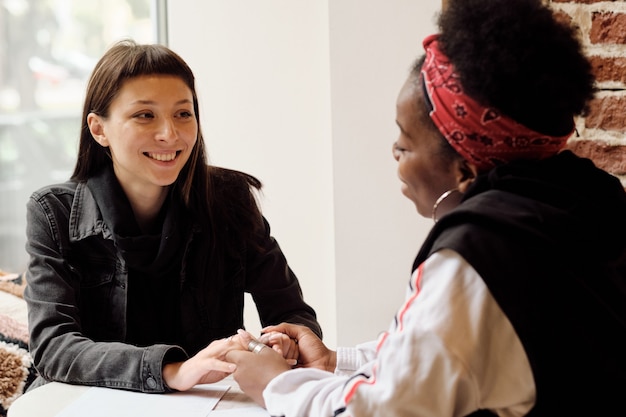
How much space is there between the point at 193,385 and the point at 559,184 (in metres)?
0.67

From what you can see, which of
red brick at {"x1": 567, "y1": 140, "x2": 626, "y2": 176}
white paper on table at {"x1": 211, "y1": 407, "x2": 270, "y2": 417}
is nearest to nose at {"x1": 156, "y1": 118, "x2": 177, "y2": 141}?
white paper on table at {"x1": 211, "y1": 407, "x2": 270, "y2": 417}

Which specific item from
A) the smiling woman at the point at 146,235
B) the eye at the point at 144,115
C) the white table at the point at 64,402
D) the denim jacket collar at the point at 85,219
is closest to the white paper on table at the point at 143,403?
the white table at the point at 64,402

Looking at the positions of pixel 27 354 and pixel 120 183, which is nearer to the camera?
pixel 120 183

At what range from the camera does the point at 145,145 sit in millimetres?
1652

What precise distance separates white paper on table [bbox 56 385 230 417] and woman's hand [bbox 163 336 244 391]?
0.02 metres

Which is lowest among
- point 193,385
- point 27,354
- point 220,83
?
point 27,354

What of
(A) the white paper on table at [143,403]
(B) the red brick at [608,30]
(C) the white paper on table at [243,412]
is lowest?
(A) the white paper on table at [143,403]

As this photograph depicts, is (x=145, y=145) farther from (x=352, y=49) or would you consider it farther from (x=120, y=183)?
(x=352, y=49)

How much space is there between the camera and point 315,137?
2.70 metres

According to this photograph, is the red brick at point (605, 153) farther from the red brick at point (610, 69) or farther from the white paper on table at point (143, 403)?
the white paper on table at point (143, 403)

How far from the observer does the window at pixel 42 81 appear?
317 cm

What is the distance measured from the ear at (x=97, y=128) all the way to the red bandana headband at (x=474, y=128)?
91cm

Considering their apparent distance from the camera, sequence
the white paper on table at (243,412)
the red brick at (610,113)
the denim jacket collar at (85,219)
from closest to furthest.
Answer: the white paper on table at (243,412)
the denim jacket collar at (85,219)
the red brick at (610,113)

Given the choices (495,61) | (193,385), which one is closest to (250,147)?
(193,385)
